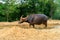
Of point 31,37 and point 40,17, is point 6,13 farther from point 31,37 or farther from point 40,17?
point 31,37

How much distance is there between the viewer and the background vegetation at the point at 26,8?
31159 mm

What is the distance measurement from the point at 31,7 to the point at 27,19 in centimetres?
1261

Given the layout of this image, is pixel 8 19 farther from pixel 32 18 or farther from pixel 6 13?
pixel 32 18

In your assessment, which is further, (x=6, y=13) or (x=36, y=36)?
(x=6, y=13)

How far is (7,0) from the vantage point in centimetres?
3052

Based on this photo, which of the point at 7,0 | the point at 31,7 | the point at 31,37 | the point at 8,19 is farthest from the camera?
the point at 31,7

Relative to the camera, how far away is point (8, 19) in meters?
33.2

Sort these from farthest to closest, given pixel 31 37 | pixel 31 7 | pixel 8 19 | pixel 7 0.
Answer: pixel 31 7 < pixel 8 19 < pixel 7 0 < pixel 31 37

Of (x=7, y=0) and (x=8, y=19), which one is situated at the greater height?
(x=7, y=0)

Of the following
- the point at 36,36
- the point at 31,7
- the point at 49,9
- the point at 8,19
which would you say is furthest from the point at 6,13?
the point at 36,36

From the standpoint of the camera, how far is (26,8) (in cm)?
3456

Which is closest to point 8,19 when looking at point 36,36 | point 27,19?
point 27,19

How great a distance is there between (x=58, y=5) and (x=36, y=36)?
23490mm

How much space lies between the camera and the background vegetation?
1227 inches
